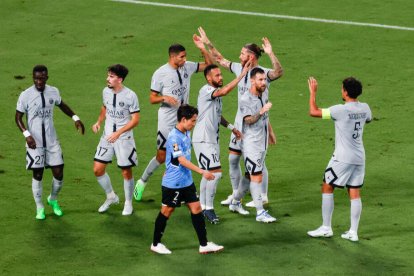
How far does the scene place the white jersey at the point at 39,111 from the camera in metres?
16.8

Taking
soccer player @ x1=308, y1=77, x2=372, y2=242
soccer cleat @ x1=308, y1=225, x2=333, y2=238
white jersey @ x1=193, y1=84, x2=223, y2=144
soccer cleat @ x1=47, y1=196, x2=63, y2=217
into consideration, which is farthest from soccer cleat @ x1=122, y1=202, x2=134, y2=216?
soccer player @ x1=308, y1=77, x2=372, y2=242

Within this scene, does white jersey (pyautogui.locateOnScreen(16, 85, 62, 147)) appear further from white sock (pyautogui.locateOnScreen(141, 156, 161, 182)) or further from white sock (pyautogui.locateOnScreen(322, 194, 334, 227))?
white sock (pyautogui.locateOnScreen(322, 194, 334, 227))

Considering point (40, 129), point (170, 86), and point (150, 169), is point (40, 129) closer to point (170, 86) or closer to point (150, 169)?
point (150, 169)

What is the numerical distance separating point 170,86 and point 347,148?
124 inches

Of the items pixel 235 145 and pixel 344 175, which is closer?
pixel 344 175

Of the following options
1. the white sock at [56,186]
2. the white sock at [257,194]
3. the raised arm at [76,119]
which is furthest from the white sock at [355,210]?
the white sock at [56,186]

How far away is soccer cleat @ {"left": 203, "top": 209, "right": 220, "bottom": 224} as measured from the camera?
55.8ft

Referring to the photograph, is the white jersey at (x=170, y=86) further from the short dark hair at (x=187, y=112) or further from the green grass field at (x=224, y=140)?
the short dark hair at (x=187, y=112)

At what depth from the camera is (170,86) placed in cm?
1767

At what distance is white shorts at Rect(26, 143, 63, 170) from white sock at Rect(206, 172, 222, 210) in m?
2.22

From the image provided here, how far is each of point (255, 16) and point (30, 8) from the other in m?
5.36

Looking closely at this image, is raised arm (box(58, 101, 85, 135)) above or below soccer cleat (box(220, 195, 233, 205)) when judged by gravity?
above

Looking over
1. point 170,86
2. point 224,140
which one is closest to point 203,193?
point 170,86

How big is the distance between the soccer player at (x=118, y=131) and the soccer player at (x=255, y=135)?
162 cm
